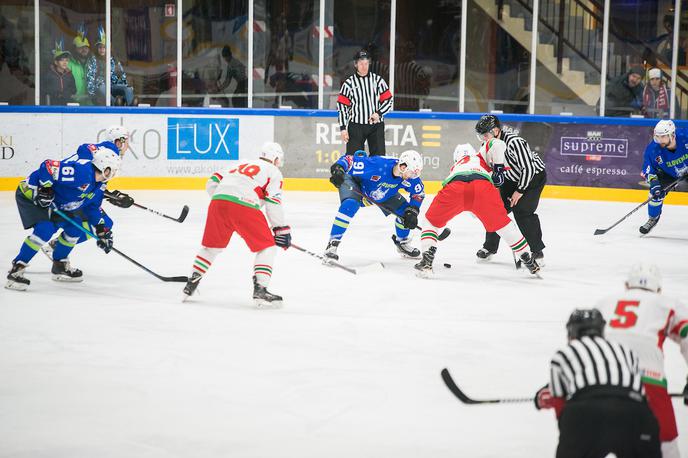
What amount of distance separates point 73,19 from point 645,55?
6.36 metres

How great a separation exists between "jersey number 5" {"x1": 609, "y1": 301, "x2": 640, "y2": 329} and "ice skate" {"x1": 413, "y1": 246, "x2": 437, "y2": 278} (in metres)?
3.28

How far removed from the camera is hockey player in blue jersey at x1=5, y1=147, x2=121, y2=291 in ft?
17.0

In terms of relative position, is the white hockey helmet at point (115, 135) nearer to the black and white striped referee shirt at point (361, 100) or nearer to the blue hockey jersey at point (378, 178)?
the blue hockey jersey at point (378, 178)

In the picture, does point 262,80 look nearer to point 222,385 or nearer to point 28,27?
point 28,27

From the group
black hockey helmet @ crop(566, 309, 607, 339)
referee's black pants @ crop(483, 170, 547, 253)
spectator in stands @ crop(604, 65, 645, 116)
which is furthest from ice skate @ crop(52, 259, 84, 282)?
spectator in stands @ crop(604, 65, 645, 116)

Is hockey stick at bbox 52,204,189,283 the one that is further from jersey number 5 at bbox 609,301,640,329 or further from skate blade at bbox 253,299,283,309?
jersey number 5 at bbox 609,301,640,329

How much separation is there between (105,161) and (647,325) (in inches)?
134

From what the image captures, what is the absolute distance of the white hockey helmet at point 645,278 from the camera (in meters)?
2.72

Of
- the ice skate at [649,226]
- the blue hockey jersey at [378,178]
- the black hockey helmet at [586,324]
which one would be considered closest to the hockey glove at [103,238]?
the blue hockey jersey at [378,178]

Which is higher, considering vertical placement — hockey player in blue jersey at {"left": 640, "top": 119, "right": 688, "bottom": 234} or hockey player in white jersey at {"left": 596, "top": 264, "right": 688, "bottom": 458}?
hockey player in blue jersey at {"left": 640, "top": 119, "right": 688, "bottom": 234}

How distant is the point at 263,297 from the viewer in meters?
5.02

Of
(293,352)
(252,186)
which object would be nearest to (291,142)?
(252,186)

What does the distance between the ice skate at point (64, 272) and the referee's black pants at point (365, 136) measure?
3.66 meters

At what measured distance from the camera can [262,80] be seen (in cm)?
1120
